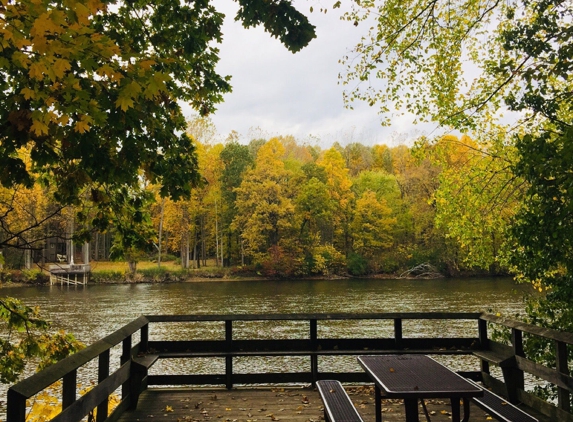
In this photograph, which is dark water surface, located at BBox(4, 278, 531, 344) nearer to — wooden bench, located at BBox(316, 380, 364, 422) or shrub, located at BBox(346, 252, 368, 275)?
wooden bench, located at BBox(316, 380, 364, 422)

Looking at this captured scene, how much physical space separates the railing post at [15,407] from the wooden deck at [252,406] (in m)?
2.46

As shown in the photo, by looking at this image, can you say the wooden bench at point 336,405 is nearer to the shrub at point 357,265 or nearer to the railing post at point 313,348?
the railing post at point 313,348

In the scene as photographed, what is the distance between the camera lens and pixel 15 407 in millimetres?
2455

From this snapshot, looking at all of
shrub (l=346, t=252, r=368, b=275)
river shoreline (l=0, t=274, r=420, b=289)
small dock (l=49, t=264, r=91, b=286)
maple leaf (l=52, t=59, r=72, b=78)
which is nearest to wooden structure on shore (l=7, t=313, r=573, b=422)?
maple leaf (l=52, t=59, r=72, b=78)

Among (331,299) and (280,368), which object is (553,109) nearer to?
(280,368)

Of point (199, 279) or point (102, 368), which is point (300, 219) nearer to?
point (199, 279)

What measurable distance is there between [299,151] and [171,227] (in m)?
31.8

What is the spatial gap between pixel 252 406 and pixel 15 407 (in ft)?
10.1

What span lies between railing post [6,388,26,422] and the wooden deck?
8.08ft

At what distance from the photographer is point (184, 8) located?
20.9 feet

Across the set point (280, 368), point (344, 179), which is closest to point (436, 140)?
point (280, 368)

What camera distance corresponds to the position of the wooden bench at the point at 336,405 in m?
3.37

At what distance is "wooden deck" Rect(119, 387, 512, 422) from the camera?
481 cm

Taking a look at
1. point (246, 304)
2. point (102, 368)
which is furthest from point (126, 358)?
point (246, 304)
